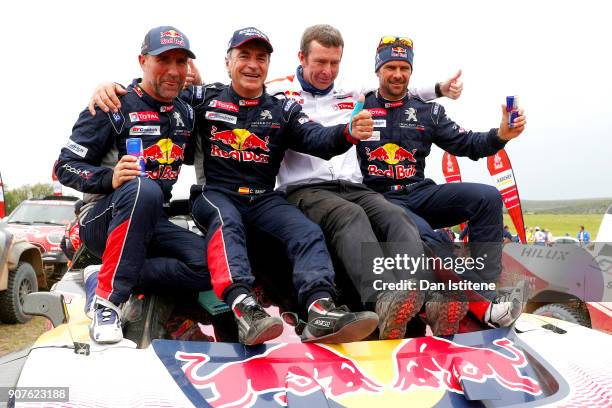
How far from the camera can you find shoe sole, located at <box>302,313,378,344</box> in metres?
2.54

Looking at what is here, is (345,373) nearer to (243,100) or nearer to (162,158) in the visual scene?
(162,158)

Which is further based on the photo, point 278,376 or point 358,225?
point 358,225

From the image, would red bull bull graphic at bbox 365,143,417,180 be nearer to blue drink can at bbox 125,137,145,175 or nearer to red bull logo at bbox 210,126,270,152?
red bull logo at bbox 210,126,270,152

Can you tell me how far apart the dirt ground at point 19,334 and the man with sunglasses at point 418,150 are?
17.3 feet

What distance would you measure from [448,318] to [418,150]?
1.44 metres

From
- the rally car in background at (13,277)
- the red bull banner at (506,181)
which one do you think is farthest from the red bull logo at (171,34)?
the red bull banner at (506,181)

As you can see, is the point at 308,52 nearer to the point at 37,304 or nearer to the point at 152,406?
the point at 37,304

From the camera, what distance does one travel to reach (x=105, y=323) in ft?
8.80

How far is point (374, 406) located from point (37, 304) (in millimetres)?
1593

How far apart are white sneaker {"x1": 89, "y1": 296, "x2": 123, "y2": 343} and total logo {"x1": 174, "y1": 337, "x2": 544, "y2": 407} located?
1.11ft

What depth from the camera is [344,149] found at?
3.38m

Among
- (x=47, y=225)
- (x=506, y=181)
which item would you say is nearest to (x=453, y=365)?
(x=506, y=181)

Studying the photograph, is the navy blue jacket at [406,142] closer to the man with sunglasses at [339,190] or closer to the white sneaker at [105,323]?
the man with sunglasses at [339,190]

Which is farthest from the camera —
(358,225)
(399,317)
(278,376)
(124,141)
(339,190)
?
(339,190)
